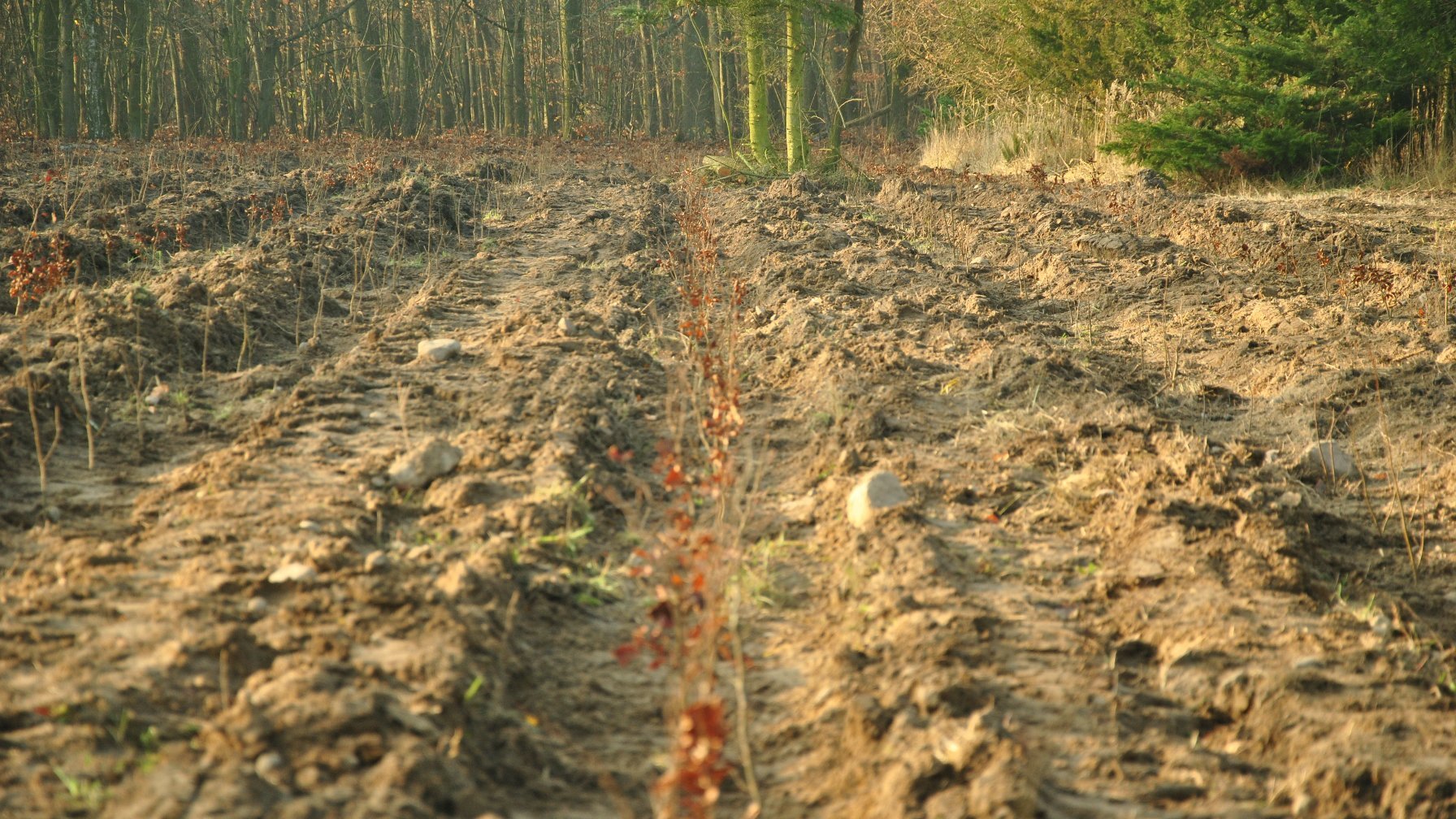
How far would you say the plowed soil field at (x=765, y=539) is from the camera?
2.86 meters

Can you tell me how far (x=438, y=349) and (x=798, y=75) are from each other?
1194 centimetres

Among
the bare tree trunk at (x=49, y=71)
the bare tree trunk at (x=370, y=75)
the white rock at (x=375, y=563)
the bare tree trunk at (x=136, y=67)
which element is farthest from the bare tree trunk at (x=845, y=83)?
the white rock at (x=375, y=563)

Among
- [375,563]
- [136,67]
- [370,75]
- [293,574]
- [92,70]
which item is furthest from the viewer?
[370,75]

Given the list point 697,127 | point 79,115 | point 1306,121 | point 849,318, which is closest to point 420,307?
point 849,318

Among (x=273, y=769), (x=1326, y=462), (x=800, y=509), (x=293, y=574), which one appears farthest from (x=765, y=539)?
(x=1326, y=462)

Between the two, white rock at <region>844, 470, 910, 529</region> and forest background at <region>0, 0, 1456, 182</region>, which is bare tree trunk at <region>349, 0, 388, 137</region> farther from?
white rock at <region>844, 470, 910, 529</region>

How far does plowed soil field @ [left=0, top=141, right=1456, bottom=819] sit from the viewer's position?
9.37 feet

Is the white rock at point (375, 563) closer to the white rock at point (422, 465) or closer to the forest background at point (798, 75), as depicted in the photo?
the white rock at point (422, 465)

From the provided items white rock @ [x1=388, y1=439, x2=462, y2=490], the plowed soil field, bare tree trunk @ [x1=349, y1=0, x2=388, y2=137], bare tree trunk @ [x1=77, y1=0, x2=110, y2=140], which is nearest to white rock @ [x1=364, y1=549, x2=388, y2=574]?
the plowed soil field

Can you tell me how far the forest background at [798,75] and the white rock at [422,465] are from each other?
36.2 feet

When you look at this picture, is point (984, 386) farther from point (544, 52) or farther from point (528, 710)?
point (544, 52)

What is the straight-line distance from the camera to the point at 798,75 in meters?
17.3

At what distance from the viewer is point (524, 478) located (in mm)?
4691

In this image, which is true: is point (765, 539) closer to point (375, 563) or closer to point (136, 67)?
point (375, 563)
